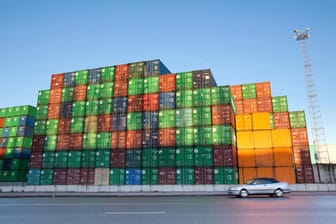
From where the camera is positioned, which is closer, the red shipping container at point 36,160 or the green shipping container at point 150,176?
the green shipping container at point 150,176

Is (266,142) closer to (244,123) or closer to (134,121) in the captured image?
(244,123)

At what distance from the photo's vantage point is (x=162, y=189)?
25.1 meters

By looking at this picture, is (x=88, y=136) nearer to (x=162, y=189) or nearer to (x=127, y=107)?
(x=127, y=107)

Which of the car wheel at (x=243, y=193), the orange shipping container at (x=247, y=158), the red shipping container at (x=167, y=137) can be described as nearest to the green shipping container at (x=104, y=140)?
the red shipping container at (x=167, y=137)

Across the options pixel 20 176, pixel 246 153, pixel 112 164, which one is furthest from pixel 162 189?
pixel 20 176

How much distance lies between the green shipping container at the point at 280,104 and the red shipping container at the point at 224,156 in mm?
9916

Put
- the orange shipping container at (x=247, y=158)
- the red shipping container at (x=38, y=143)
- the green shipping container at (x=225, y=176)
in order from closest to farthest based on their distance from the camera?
the green shipping container at (x=225, y=176) → the orange shipping container at (x=247, y=158) → the red shipping container at (x=38, y=143)

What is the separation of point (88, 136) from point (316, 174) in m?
29.4

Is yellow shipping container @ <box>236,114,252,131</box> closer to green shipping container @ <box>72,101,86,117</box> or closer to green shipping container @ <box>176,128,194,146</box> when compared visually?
green shipping container @ <box>176,128,194,146</box>

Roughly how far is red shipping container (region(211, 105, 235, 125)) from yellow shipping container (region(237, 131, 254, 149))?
2.58 metres

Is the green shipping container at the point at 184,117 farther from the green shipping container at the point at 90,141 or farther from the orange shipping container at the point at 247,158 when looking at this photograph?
the green shipping container at the point at 90,141

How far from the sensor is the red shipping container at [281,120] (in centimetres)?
2909

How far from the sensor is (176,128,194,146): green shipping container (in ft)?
87.1

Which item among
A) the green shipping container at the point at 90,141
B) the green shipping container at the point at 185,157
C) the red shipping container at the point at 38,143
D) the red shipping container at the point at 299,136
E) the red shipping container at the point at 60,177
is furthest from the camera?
the red shipping container at the point at 38,143
